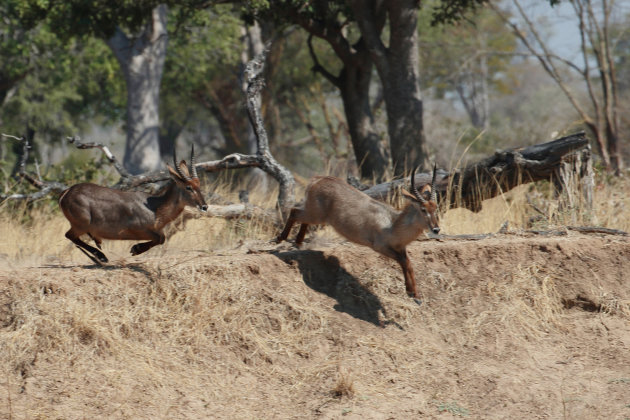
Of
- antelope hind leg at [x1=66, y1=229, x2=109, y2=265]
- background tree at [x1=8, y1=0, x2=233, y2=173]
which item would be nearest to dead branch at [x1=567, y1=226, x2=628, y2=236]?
antelope hind leg at [x1=66, y1=229, x2=109, y2=265]

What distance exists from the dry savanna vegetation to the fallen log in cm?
113

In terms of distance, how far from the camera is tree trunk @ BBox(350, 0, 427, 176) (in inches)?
548

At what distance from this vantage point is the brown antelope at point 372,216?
7363 mm

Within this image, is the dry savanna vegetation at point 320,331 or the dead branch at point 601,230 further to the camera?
the dead branch at point 601,230

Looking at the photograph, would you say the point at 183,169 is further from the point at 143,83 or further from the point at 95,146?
the point at 143,83

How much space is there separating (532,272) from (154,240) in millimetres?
4107

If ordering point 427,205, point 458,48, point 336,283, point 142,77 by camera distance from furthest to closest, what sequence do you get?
1. point 458,48
2. point 142,77
3. point 336,283
4. point 427,205

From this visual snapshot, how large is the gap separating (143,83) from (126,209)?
43.9 feet

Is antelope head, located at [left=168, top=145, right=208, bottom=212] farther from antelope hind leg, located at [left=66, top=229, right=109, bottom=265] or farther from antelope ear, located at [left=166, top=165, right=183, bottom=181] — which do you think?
antelope hind leg, located at [left=66, top=229, right=109, bottom=265]

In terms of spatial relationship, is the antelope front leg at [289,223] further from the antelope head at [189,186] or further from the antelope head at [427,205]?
the antelope head at [427,205]

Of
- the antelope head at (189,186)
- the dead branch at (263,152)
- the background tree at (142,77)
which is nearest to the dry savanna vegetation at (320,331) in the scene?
the antelope head at (189,186)

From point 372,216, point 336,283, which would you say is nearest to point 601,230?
point 372,216

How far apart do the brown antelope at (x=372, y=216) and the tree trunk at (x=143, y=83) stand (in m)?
12.1

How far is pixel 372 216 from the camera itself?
765 centimetres
